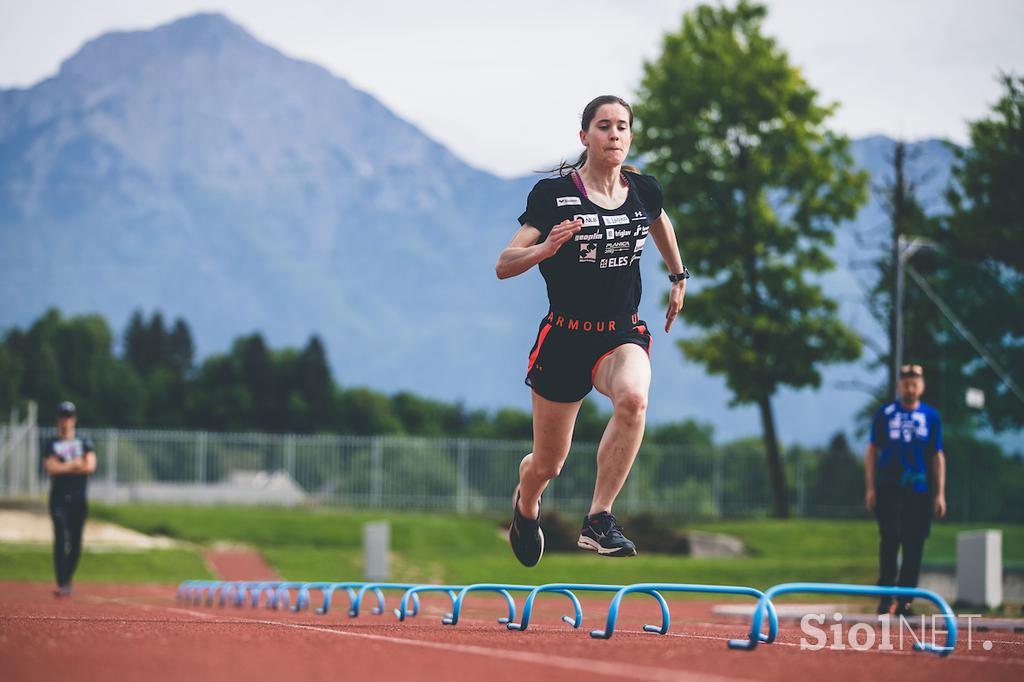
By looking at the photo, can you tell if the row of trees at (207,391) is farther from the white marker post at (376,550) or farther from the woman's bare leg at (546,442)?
the woman's bare leg at (546,442)

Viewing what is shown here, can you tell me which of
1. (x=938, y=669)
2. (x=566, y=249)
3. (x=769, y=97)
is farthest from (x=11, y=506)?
(x=938, y=669)

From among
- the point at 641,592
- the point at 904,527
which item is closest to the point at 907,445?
the point at 904,527

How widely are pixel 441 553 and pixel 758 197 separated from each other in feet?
44.9

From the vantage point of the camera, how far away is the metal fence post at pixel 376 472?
3925cm

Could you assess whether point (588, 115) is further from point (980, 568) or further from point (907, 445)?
point (980, 568)

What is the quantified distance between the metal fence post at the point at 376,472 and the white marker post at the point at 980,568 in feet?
78.1

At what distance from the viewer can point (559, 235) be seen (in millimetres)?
7156

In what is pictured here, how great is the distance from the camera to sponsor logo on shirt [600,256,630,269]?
7676 millimetres

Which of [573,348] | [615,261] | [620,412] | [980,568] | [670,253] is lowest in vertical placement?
[980,568]

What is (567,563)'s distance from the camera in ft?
86.9

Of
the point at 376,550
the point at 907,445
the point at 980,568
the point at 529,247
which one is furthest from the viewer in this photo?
the point at 376,550

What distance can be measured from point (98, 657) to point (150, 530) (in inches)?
1044

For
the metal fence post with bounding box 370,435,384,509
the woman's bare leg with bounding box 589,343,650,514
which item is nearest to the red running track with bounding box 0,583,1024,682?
the woman's bare leg with bounding box 589,343,650,514

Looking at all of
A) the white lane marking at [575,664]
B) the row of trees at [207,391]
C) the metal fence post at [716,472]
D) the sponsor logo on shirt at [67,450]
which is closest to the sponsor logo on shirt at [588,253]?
the white lane marking at [575,664]
